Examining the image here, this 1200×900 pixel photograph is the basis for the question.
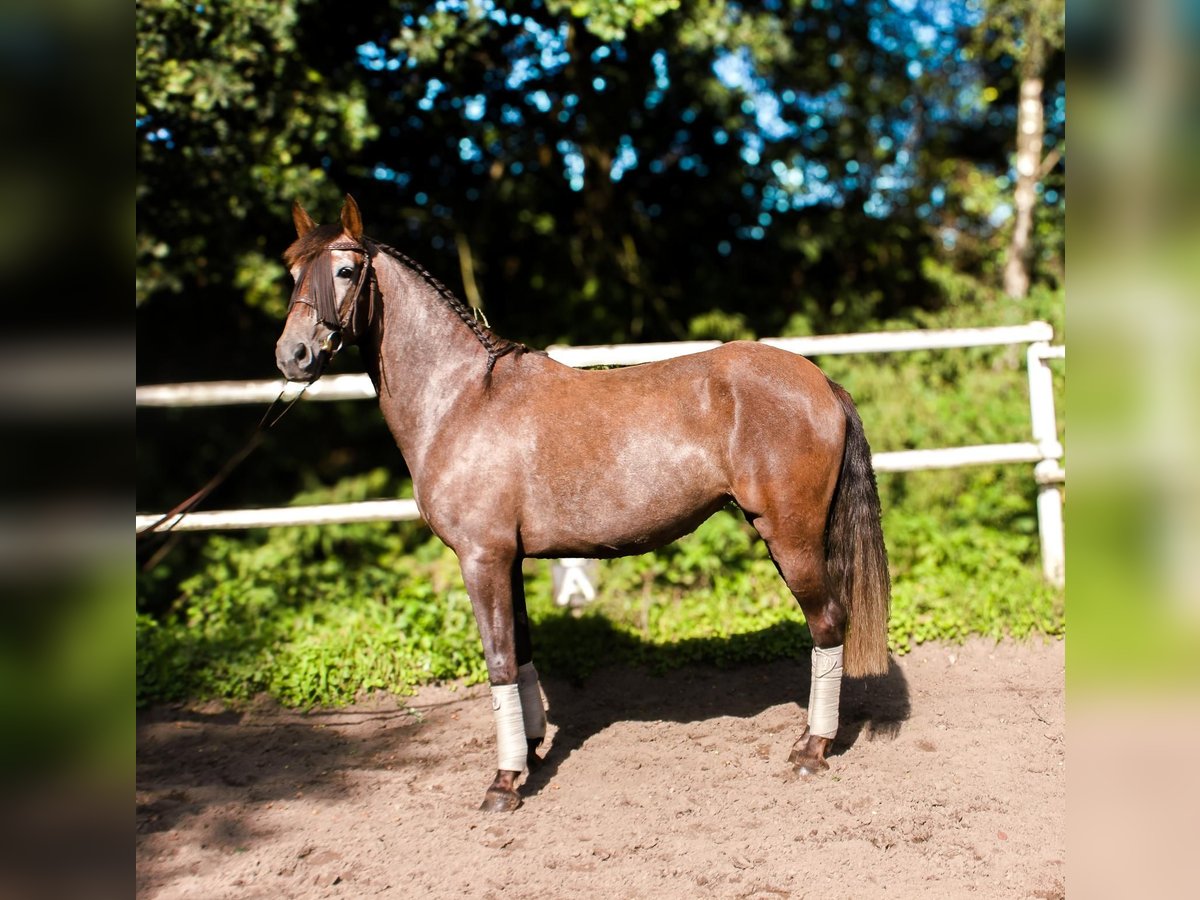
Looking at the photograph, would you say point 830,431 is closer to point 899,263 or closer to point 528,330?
point 528,330

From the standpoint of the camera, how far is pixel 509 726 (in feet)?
11.1

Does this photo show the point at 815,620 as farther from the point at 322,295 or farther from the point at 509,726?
the point at 322,295

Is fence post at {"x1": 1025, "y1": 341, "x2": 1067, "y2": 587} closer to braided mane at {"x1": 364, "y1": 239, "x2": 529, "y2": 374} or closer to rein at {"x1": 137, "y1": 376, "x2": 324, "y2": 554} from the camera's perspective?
braided mane at {"x1": 364, "y1": 239, "x2": 529, "y2": 374}

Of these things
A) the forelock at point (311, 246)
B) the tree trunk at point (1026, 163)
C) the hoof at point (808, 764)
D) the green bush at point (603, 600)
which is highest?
the tree trunk at point (1026, 163)

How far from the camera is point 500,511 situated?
3326mm

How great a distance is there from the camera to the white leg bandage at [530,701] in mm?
3703

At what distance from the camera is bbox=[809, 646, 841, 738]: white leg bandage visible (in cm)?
356

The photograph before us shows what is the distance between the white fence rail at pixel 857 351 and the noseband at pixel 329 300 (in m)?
1.81

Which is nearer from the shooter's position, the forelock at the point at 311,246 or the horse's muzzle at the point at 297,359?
the horse's muzzle at the point at 297,359

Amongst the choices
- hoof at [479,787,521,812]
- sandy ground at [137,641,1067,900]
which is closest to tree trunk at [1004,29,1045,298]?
sandy ground at [137,641,1067,900]
